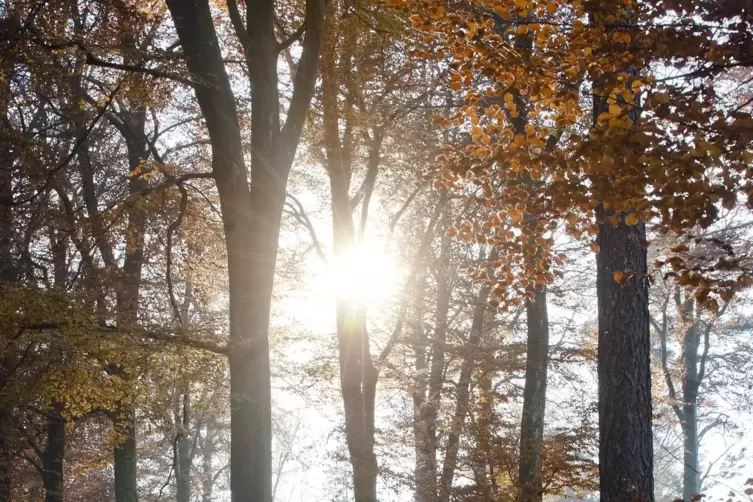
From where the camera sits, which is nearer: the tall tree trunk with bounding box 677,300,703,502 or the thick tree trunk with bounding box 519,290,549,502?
the thick tree trunk with bounding box 519,290,549,502

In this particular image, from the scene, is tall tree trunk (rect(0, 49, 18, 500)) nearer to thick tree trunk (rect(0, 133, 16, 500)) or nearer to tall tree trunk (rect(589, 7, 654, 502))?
thick tree trunk (rect(0, 133, 16, 500))

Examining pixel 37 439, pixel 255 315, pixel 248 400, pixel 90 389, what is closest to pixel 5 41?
pixel 255 315

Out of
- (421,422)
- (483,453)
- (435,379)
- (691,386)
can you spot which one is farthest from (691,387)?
(483,453)

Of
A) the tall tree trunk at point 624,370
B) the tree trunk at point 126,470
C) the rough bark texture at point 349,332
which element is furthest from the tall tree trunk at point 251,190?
the tree trunk at point 126,470

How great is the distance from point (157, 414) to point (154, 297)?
3.03 meters

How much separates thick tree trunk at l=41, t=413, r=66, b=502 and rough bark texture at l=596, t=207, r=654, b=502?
9728 millimetres

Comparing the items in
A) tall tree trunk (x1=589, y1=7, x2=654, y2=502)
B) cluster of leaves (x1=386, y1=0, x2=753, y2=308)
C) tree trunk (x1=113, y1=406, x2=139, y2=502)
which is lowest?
tree trunk (x1=113, y1=406, x2=139, y2=502)

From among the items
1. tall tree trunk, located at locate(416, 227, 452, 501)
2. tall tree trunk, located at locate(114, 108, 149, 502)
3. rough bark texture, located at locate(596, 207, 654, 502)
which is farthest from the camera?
tall tree trunk, located at locate(416, 227, 452, 501)

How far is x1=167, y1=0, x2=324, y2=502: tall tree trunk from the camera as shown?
6582 millimetres

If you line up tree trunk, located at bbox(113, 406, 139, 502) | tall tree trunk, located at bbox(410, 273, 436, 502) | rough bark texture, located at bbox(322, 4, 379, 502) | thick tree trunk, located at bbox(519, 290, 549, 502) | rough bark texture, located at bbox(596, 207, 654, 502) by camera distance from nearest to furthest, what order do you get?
rough bark texture, located at bbox(596, 207, 654, 502) < rough bark texture, located at bbox(322, 4, 379, 502) < thick tree trunk, located at bbox(519, 290, 549, 502) < tall tree trunk, located at bbox(410, 273, 436, 502) < tree trunk, located at bbox(113, 406, 139, 502)

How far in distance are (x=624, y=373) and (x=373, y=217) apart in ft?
27.9

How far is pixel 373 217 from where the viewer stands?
13.8 m

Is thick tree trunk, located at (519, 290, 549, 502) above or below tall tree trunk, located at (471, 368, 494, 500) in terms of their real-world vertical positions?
above

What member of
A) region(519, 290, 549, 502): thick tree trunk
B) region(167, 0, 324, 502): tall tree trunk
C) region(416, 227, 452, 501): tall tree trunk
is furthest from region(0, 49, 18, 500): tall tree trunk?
region(519, 290, 549, 502): thick tree trunk
